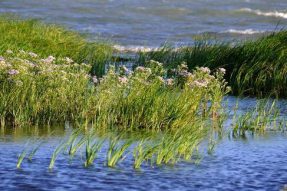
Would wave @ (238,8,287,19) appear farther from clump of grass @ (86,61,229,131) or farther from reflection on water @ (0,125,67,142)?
reflection on water @ (0,125,67,142)

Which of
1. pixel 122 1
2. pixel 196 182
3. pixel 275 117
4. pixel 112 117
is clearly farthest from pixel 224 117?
pixel 122 1

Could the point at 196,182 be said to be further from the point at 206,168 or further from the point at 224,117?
the point at 224,117

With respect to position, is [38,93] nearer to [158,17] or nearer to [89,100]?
[89,100]

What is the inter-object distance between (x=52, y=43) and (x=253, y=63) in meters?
4.63

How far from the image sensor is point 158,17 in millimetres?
42938

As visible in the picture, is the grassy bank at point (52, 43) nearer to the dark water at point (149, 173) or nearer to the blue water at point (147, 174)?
the dark water at point (149, 173)

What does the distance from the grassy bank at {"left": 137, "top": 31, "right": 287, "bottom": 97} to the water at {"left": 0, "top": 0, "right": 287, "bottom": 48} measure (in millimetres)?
14506

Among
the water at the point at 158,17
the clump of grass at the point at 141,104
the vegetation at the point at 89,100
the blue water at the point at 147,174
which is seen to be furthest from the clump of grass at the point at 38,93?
the water at the point at 158,17

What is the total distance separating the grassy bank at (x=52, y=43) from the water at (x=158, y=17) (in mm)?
12136

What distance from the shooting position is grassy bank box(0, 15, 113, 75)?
18469 millimetres

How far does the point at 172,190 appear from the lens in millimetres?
8812

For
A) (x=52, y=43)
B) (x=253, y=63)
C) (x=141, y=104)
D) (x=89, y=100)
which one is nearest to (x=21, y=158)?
(x=89, y=100)

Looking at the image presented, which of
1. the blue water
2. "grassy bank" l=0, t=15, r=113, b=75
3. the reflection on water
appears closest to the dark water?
the blue water

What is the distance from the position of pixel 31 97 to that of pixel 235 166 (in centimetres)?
344
